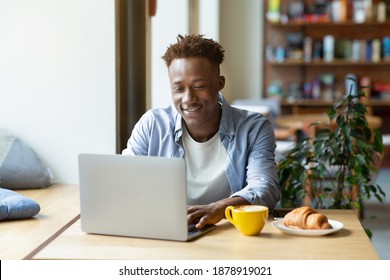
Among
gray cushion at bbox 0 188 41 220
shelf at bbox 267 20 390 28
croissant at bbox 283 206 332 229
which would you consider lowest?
gray cushion at bbox 0 188 41 220

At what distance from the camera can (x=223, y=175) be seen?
242 cm

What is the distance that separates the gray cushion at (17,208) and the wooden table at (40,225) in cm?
2

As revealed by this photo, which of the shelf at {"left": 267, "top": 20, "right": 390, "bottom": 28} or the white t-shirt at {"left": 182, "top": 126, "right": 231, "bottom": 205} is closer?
the white t-shirt at {"left": 182, "top": 126, "right": 231, "bottom": 205}

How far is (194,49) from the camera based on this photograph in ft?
7.56

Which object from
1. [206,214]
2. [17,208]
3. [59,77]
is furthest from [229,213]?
[59,77]

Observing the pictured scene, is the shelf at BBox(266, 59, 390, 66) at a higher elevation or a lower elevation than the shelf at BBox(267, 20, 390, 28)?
lower

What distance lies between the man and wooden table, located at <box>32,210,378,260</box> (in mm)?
341

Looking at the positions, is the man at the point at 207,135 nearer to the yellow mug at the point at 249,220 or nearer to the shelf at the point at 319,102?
the yellow mug at the point at 249,220

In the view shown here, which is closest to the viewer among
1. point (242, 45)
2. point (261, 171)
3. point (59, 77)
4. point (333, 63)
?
point (261, 171)

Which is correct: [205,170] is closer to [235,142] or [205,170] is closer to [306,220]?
[235,142]

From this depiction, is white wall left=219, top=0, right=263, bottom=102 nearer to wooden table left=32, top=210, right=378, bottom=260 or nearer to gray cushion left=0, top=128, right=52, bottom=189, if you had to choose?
gray cushion left=0, top=128, right=52, bottom=189

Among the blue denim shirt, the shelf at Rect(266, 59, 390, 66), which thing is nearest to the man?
the blue denim shirt

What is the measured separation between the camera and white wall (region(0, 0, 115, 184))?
314 cm

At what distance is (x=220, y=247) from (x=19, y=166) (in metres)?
1.53
